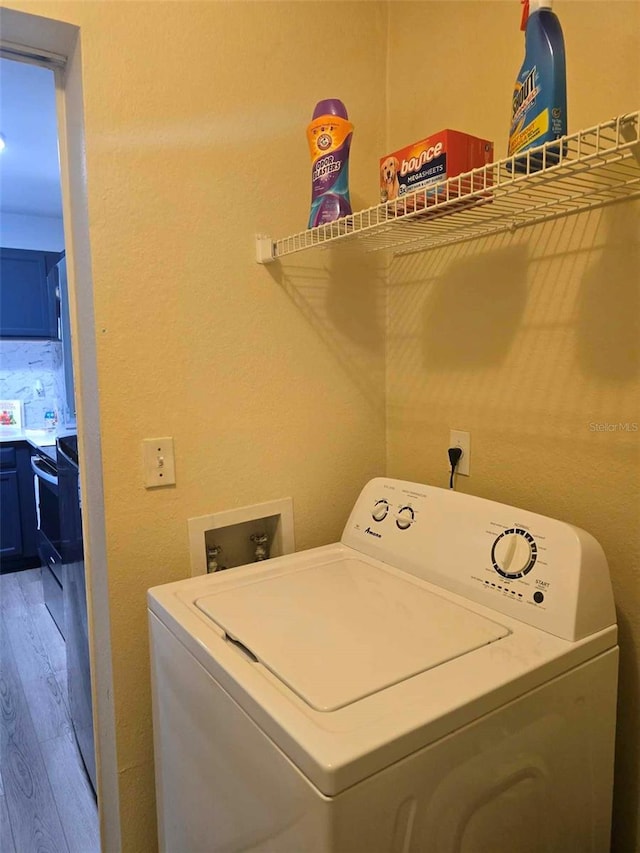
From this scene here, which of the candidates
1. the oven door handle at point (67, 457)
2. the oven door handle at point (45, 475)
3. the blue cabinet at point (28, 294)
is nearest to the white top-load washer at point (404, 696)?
the oven door handle at point (67, 457)

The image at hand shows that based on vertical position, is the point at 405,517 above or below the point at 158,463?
below

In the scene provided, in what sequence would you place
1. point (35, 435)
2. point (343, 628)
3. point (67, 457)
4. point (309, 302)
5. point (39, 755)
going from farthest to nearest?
1. point (35, 435)
2. point (39, 755)
3. point (67, 457)
4. point (309, 302)
5. point (343, 628)

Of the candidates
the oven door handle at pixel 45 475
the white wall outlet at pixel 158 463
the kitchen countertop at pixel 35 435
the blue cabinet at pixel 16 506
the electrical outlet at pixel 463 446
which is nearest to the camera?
the white wall outlet at pixel 158 463

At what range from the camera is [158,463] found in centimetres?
125

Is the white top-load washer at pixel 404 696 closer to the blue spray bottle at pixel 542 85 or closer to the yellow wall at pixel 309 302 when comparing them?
the yellow wall at pixel 309 302

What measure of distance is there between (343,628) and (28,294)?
379cm

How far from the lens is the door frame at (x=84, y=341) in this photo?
1.11 metres

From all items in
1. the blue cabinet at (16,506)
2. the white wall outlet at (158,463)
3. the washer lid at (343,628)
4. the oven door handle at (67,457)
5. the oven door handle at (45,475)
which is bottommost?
the blue cabinet at (16,506)

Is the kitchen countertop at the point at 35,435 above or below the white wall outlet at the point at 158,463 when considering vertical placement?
below

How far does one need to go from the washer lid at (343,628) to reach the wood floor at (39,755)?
119cm

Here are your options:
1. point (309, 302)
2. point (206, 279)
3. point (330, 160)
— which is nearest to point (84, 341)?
point (206, 279)

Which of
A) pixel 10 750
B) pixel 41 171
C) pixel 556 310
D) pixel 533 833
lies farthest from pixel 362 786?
pixel 41 171

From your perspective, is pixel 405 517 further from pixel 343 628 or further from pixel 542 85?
pixel 542 85

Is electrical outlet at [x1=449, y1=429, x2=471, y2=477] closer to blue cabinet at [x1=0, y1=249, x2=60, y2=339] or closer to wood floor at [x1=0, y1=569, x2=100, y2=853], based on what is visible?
wood floor at [x1=0, y1=569, x2=100, y2=853]
